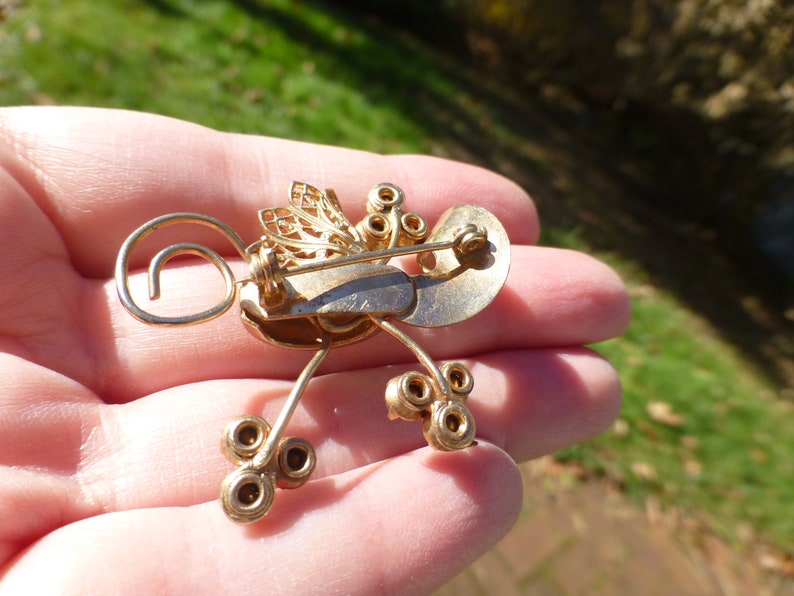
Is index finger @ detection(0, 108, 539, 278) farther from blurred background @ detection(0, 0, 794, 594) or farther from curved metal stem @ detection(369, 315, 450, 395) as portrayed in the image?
blurred background @ detection(0, 0, 794, 594)

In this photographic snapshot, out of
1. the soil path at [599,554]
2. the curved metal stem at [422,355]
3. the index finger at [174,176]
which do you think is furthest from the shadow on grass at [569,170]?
the curved metal stem at [422,355]

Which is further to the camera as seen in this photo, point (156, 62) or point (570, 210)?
point (570, 210)

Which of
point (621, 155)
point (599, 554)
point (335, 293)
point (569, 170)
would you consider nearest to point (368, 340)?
point (335, 293)

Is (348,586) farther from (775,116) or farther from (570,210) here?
(775,116)

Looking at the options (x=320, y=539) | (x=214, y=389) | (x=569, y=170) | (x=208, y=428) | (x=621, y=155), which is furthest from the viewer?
(x=621, y=155)

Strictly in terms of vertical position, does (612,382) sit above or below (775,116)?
below

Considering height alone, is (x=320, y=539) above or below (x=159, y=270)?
below

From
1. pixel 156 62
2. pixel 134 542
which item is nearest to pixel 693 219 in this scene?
pixel 156 62

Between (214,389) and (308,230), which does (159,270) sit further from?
(308,230)
